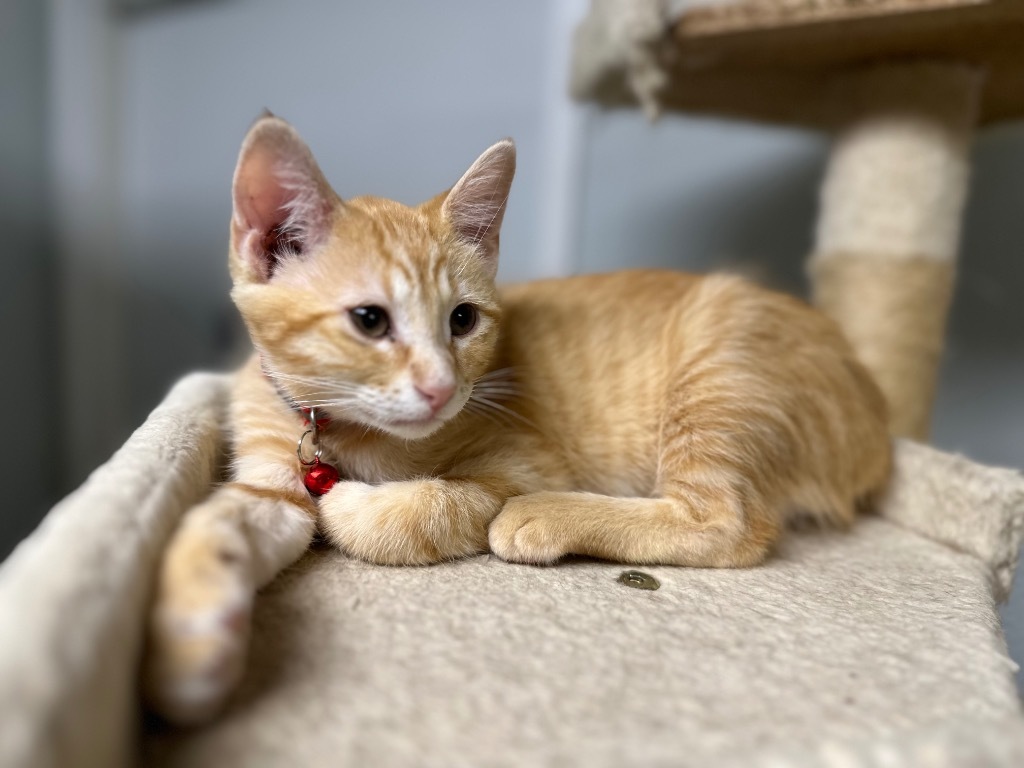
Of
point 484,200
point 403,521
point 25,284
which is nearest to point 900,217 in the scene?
point 484,200

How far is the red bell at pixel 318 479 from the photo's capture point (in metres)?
1.00

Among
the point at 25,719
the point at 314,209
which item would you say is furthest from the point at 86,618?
the point at 314,209

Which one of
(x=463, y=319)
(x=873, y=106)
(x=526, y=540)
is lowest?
(x=526, y=540)

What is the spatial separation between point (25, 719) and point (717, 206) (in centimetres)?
225

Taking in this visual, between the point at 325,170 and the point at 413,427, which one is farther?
the point at 325,170

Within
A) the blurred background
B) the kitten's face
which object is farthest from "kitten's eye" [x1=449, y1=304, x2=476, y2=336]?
the blurred background

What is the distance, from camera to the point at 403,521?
92 cm

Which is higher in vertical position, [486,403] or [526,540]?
[486,403]

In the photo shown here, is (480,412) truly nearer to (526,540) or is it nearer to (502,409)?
(502,409)

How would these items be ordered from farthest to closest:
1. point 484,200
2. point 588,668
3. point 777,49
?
point 777,49 → point 484,200 → point 588,668

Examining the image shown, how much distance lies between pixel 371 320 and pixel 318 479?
23cm

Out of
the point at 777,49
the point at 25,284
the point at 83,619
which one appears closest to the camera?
the point at 83,619

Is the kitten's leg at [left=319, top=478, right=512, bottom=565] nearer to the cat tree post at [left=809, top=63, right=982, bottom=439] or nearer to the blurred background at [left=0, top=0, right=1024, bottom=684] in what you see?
the cat tree post at [left=809, top=63, right=982, bottom=439]

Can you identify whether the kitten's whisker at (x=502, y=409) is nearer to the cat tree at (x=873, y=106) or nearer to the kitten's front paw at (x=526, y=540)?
the kitten's front paw at (x=526, y=540)
